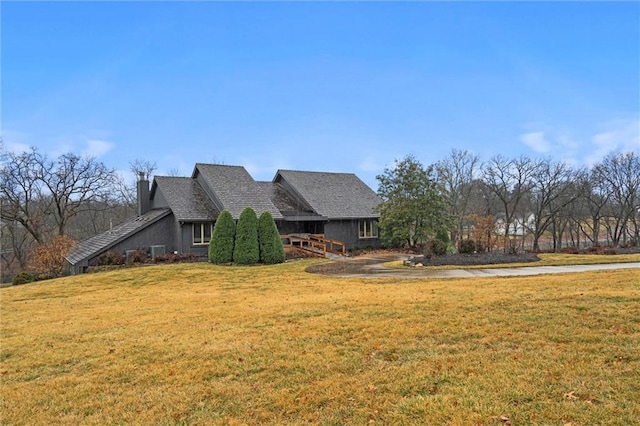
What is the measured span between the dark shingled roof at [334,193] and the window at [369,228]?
650 millimetres

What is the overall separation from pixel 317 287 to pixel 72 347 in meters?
6.59

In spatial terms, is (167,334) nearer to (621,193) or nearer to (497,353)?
(497,353)

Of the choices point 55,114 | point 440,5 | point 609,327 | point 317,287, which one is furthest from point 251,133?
point 609,327

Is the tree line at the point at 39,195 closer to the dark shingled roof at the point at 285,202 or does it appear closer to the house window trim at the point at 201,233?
the house window trim at the point at 201,233

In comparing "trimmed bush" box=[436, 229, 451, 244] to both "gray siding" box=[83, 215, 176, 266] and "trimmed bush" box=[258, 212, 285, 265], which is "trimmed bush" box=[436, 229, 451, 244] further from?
"gray siding" box=[83, 215, 176, 266]

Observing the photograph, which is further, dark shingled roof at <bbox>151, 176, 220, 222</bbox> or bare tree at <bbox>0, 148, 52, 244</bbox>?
bare tree at <bbox>0, 148, 52, 244</bbox>

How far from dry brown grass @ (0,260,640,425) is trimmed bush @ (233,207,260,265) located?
983 cm

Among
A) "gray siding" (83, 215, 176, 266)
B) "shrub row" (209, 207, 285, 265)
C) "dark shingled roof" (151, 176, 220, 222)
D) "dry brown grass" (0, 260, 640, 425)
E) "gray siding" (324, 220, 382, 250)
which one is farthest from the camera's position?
"gray siding" (324, 220, 382, 250)

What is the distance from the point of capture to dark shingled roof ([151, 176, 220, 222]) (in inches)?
886

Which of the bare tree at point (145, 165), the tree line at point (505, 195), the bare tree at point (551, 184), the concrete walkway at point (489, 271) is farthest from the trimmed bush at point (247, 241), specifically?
the bare tree at point (145, 165)

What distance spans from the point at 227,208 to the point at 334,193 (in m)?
8.98

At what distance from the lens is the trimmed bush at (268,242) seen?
19703 millimetres

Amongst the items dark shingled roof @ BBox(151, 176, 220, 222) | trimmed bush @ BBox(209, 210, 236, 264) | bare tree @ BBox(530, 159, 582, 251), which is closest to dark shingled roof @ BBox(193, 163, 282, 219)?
dark shingled roof @ BBox(151, 176, 220, 222)

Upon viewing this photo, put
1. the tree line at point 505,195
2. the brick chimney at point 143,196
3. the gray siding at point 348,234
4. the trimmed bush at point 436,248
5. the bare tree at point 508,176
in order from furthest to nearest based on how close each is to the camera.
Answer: the bare tree at point 508,176, the gray siding at point 348,234, the brick chimney at point 143,196, the tree line at point 505,195, the trimmed bush at point 436,248
